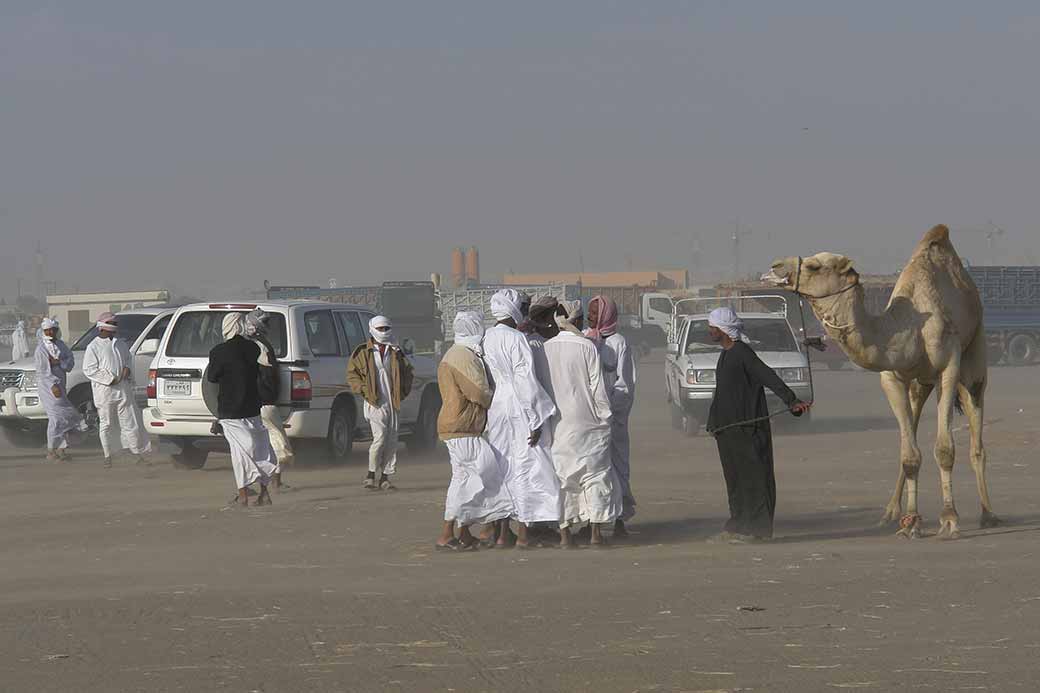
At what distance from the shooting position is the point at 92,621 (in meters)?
8.92

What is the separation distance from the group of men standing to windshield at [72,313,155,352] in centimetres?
1218

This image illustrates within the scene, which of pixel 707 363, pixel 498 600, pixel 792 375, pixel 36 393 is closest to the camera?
pixel 498 600

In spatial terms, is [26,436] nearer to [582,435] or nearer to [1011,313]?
[582,435]

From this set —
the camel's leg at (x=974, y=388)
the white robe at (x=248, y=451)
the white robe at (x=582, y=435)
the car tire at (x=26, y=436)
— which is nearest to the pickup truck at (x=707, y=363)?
the car tire at (x=26, y=436)

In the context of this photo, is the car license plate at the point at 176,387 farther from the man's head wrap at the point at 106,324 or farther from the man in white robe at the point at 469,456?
the man in white robe at the point at 469,456

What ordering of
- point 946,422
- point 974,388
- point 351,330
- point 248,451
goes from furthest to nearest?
point 351,330
point 248,451
point 974,388
point 946,422

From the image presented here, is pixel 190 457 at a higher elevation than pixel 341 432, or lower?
lower

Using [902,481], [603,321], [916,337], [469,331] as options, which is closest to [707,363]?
[902,481]

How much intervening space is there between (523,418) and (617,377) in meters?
1.16

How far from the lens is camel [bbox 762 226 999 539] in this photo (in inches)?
460

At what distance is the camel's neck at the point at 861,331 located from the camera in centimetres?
1169

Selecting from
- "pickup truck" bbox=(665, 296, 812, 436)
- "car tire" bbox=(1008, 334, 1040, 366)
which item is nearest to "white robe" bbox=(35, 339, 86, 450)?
"pickup truck" bbox=(665, 296, 812, 436)

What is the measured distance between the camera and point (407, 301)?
165 ft

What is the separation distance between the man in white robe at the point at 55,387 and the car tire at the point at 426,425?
4484mm
